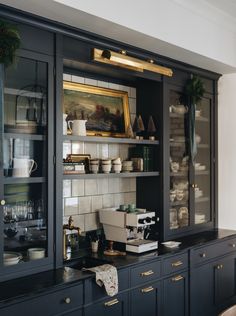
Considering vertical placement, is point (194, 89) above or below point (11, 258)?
above

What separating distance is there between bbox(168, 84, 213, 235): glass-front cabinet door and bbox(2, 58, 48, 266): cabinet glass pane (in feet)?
4.92

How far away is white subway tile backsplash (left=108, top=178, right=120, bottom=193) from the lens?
3785 millimetres

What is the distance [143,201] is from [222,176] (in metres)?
1.18

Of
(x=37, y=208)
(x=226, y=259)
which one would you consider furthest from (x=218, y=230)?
(x=37, y=208)

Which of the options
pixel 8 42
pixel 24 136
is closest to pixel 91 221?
pixel 24 136

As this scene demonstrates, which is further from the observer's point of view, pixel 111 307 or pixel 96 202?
pixel 96 202

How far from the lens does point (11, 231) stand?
2596mm

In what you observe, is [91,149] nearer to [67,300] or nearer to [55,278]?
[55,278]

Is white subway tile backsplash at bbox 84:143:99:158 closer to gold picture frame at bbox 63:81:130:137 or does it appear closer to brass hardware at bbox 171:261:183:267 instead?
gold picture frame at bbox 63:81:130:137

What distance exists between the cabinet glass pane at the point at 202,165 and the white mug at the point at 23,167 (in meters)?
2.03

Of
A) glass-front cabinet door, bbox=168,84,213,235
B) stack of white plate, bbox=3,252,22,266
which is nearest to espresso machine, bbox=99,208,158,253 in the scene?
glass-front cabinet door, bbox=168,84,213,235

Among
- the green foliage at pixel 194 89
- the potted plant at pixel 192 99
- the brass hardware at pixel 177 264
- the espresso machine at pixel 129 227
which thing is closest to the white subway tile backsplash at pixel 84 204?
the espresso machine at pixel 129 227

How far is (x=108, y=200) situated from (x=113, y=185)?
0.47 ft

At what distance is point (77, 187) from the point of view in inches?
136
